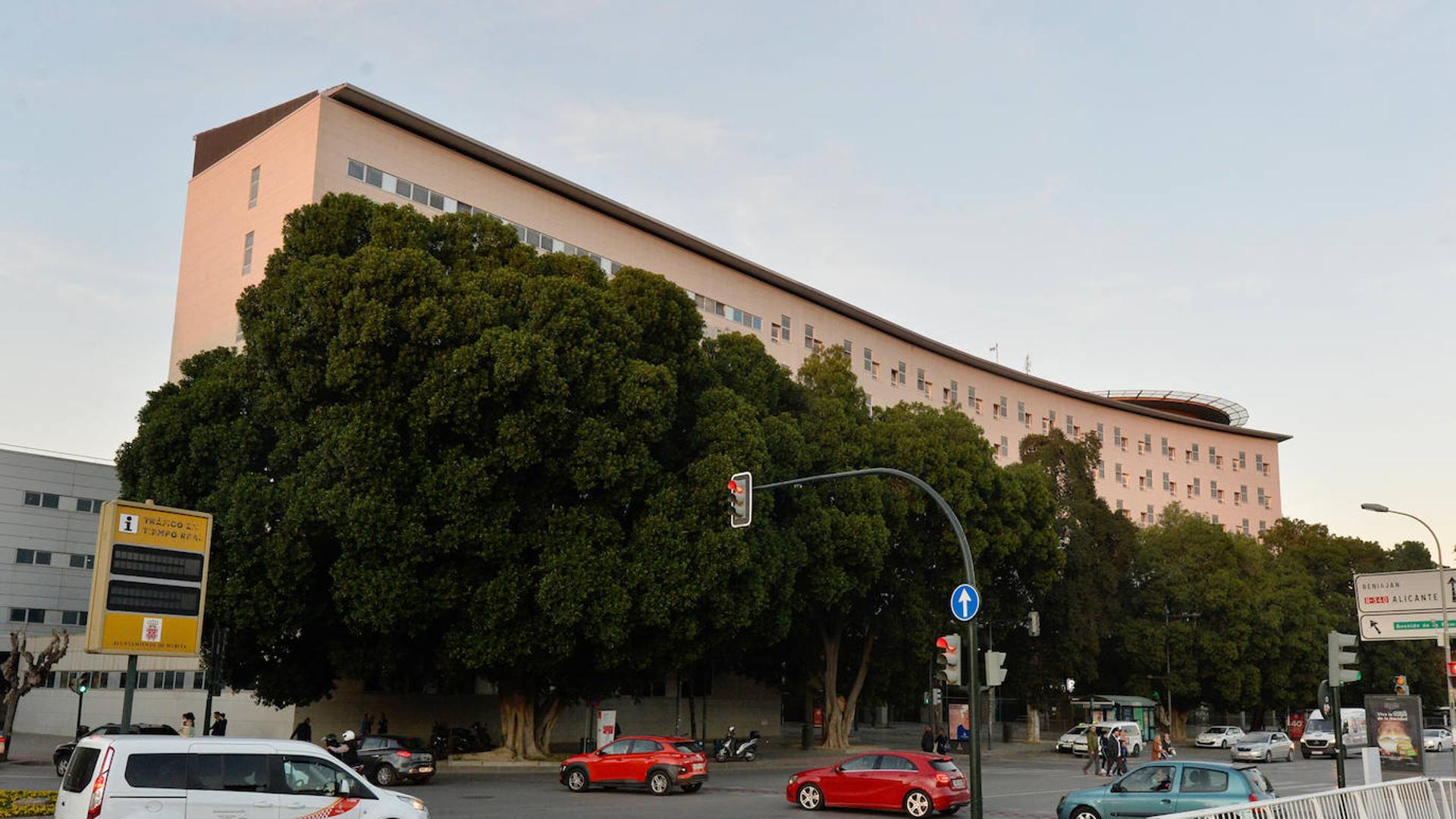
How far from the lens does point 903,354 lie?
263 feet

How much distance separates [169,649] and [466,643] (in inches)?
525

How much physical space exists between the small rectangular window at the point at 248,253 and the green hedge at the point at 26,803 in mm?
30947

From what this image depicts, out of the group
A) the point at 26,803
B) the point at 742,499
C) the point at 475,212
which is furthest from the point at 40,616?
the point at 742,499

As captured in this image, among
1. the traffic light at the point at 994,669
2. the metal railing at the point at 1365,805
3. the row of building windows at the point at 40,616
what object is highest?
the row of building windows at the point at 40,616

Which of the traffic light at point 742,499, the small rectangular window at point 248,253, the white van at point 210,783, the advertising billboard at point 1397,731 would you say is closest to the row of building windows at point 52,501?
the small rectangular window at point 248,253

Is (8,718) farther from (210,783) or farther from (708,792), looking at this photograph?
(210,783)

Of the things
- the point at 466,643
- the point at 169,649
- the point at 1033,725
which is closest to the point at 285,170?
the point at 466,643

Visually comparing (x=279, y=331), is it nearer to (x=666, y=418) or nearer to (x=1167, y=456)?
(x=666, y=418)

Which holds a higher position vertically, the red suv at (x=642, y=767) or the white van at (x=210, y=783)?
the white van at (x=210, y=783)

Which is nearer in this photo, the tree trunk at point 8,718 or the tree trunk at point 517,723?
the tree trunk at point 8,718

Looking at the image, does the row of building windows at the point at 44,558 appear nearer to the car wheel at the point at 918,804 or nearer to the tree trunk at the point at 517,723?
the tree trunk at the point at 517,723

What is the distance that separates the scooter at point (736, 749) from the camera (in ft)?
143

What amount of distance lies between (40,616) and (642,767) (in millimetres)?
47197

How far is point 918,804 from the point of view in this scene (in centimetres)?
2405
